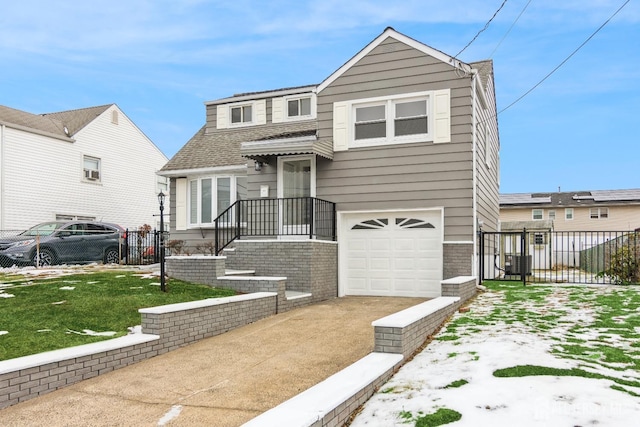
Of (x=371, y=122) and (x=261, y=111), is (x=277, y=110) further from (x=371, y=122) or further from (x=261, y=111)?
(x=371, y=122)

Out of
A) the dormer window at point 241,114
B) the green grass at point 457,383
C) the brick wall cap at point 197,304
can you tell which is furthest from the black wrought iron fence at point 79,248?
the green grass at point 457,383

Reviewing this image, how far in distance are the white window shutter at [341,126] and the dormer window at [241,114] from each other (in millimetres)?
5848

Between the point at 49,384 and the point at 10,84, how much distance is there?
2328cm

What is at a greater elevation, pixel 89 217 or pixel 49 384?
pixel 89 217

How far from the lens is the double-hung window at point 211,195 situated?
16844 mm

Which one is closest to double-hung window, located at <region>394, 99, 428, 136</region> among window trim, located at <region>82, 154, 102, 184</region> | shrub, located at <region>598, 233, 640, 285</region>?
shrub, located at <region>598, 233, 640, 285</region>

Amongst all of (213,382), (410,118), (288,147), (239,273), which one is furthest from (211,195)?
(213,382)

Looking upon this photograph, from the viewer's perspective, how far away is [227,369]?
633 cm

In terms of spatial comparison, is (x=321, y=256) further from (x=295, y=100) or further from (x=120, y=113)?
(x=120, y=113)

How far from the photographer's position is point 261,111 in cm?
1838

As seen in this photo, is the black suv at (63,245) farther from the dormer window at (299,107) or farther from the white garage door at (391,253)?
the white garage door at (391,253)

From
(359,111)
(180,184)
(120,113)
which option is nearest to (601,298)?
(359,111)

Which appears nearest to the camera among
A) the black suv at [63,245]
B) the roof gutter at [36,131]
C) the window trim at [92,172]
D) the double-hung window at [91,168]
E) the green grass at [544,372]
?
the green grass at [544,372]

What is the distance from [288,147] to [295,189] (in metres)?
1.47
